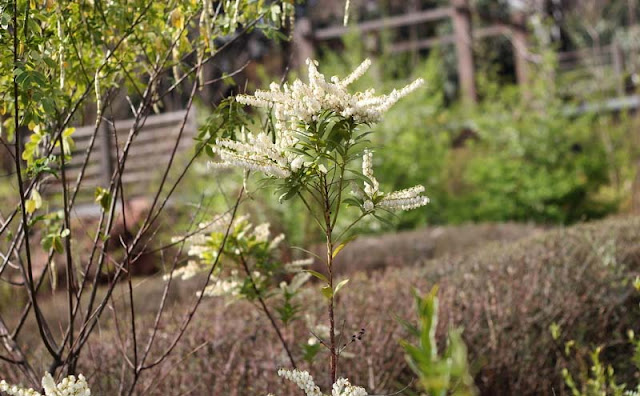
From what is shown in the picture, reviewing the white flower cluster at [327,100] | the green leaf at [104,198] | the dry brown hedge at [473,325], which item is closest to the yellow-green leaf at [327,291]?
the white flower cluster at [327,100]

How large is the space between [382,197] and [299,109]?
1.01 feet

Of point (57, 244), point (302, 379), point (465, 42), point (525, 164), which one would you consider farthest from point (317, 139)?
point (465, 42)

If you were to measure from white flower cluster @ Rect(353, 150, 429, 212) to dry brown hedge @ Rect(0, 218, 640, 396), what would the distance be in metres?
1.13

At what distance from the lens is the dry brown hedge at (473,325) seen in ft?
10.9

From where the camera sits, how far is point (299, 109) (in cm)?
191

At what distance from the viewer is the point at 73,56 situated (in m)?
2.51

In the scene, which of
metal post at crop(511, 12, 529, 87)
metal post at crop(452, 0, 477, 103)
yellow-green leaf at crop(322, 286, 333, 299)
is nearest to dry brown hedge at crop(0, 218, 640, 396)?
yellow-green leaf at crop(322, 286, 333, 299)

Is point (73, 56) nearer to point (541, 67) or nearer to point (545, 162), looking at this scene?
point (545, 162)

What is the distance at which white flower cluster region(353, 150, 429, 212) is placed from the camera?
1985 millimetres

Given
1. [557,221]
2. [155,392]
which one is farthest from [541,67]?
[155,392]

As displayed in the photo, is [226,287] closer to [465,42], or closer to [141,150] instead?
[141,150]

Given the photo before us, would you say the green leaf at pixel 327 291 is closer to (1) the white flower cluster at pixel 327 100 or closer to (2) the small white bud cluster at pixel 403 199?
(2) the small white bud cluster at pixel 403 199

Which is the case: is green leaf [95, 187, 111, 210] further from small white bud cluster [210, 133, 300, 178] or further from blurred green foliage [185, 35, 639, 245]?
blurred green foliage [185, 35, 639, 245]

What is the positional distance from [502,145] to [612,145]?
1320mm
